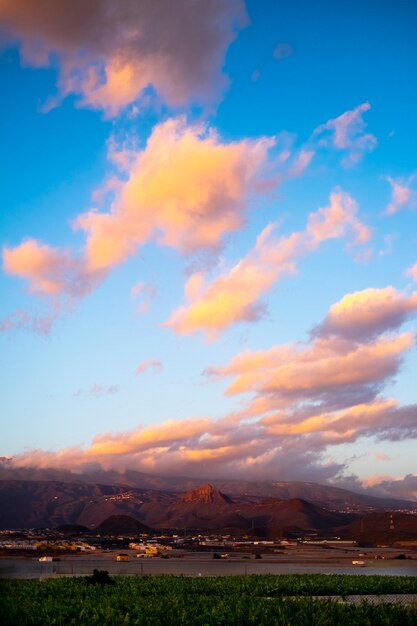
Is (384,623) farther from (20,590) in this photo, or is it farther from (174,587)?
(20,590)

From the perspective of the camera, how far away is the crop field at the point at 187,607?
1215 inches

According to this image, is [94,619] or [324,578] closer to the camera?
[94,619]

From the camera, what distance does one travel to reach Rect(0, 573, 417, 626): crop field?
30859 mm

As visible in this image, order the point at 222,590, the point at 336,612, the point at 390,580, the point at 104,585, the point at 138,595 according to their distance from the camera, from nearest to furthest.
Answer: the point at 336,612 < the point at 138,595 < the point at 222,590 < the point at 104,585 < the point at 390,580

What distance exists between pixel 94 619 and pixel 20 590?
22564 millimetres

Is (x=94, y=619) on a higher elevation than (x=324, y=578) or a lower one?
higher

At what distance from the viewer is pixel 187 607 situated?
1433 inches

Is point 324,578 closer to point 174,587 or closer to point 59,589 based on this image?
point 174,587

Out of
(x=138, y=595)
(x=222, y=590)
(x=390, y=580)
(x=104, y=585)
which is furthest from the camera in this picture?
(x=390, y=580)

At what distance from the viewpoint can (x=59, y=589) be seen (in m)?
49.2

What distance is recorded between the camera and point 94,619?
97.8 ft

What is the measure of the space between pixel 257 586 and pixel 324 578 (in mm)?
11817

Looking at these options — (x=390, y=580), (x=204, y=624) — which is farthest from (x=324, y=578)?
(x=204, y=624)

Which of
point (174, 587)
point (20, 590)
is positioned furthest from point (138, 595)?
point (20, 590)
